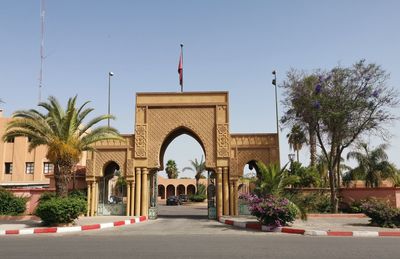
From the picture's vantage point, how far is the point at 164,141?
78.5ft

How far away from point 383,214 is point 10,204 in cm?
1840

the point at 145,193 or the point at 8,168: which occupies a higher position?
the point at 8,168

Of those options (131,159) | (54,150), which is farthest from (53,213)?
(131,159)

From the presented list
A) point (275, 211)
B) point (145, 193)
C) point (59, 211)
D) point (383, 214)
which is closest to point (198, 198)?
point (145, 193)

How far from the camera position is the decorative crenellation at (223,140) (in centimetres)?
2270

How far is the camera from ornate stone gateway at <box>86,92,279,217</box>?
74.3ft

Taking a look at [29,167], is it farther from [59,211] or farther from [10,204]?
[59,211]

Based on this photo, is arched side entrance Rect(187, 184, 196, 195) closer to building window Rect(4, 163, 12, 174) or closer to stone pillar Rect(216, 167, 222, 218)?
building window Rect(4, 163, 12, 174)

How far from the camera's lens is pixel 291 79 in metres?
23.8

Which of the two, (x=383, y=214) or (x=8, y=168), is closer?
(x=383, y=214)

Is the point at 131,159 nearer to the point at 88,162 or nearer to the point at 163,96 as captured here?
the point at 88,162

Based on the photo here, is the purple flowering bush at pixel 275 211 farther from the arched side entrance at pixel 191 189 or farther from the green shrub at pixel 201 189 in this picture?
the arched side entrance at pixel 191 189

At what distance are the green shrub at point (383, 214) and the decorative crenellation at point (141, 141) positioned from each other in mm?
A: 12454

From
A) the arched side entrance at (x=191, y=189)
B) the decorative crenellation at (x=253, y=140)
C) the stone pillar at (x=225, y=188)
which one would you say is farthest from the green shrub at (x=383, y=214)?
the arched side entrance at (x=191, y=189)
